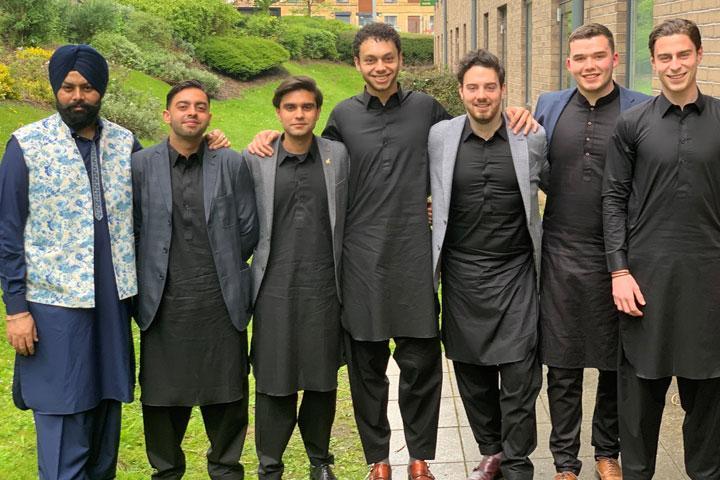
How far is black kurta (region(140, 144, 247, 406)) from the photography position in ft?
14.5

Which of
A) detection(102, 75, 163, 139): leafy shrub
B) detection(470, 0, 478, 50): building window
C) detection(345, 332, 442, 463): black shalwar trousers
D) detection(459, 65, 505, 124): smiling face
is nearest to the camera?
detection(459, 65, 505, 124): smiling face

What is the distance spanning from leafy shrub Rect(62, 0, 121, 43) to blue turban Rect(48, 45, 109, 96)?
2296cm

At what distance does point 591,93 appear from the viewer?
459 centimetres

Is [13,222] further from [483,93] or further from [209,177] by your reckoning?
[483,93]

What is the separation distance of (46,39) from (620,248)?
20.4m

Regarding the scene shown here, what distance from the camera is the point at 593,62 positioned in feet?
14.8

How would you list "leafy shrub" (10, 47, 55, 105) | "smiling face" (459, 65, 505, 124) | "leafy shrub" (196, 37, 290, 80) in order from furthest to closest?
"leafy shrub" (196, 37, 290, 80), "leafy shrub" (10, 47, 55, 105), "smiling face" (459, 65, 505, 124)

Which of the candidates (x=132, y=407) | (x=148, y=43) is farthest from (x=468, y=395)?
(x=148, y=43)

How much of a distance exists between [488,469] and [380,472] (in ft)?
1.87

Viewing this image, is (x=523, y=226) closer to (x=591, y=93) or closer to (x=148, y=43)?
(x=591, y=93)

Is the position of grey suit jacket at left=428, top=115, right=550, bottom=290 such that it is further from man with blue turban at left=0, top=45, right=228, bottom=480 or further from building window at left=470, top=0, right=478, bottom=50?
building window at left=470, top=0, right=478, bottom=50

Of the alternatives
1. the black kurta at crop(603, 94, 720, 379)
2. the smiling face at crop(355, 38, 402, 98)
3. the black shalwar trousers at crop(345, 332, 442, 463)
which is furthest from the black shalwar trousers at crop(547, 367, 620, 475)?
the smiling face at crop(355, 38, 402, 98)

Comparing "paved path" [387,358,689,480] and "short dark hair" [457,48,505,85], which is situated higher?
"short dark hair" [457,48,505,85]


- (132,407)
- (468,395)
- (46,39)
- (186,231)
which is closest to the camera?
(186,231)
